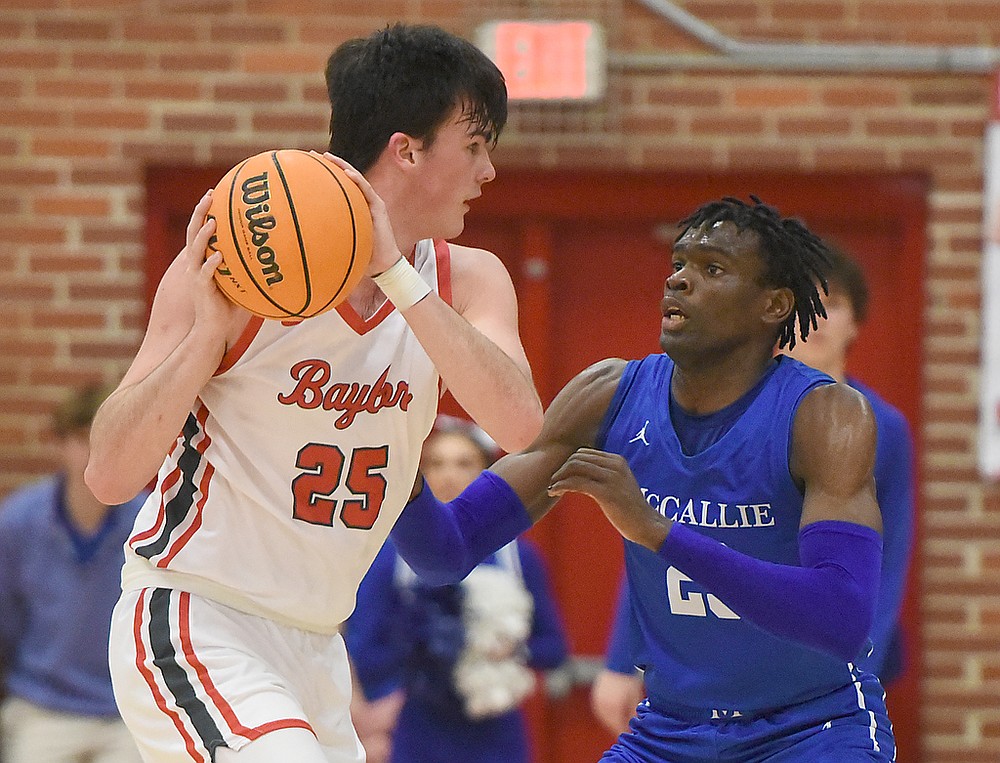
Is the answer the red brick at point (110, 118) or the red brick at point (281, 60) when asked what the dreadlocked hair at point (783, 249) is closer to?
the red brick at point (281, 60)

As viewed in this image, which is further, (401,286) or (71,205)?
(71,205)

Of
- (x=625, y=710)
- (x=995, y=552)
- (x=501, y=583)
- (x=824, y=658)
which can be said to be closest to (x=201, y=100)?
(x=501, y=583)

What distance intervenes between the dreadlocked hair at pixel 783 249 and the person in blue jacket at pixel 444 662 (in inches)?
64.7

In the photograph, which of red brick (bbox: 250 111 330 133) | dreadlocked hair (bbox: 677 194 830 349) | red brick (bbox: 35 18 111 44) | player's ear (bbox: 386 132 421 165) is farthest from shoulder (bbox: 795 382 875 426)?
red brick (bbox: 35 18 111 44)

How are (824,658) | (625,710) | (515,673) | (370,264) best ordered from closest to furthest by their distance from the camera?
1. (370,264)
2. (824,658)
3. (625,710)
4. (515,673)

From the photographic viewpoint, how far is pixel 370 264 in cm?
282

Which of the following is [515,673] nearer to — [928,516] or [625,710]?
[625,710]

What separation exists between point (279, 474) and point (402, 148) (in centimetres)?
67

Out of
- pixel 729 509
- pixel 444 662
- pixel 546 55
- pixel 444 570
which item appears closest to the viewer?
pixel 729 509

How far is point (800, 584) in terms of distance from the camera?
288 cm

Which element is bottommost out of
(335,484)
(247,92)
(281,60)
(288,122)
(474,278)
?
(335,484)

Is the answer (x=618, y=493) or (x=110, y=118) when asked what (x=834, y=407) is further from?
(x=110, y=118)

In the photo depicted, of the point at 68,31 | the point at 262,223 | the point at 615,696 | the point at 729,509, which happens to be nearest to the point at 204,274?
the point at 262,223

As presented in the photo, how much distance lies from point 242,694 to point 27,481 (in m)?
3.61
